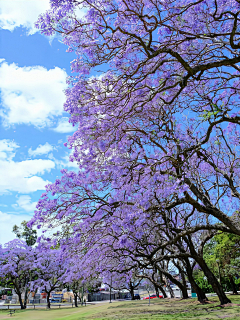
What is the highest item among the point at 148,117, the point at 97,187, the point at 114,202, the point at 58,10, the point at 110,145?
the point at 58,10

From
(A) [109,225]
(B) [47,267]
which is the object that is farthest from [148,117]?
(B) [47,267]

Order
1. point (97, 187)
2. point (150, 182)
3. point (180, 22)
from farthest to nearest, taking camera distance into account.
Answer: point (97, 187) < point (150, 182) < point (180, 22)

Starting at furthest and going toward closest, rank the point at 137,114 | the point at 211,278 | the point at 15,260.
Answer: the point at 15,260
the point at 211,278
the point at 137,114

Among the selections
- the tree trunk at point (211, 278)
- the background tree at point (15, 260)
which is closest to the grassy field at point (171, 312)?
the tree trunk at point (211, 278)

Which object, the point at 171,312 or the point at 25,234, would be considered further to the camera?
the point at 25,234

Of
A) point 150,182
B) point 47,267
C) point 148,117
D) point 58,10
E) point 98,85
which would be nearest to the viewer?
point 58,10

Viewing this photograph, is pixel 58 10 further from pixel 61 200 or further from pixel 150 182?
pixel 61 200

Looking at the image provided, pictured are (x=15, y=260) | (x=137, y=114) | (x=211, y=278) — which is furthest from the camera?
(x=15, y=260)

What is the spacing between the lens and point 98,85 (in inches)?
239

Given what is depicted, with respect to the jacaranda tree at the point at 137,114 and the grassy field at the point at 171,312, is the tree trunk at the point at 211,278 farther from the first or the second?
the jacaranda tree at the point at 137,114

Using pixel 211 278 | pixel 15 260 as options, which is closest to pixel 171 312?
pixel 211 278

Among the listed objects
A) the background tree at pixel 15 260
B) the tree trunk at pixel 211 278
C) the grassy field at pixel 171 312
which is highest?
the background tree at pixel 15 260

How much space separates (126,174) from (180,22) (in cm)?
399

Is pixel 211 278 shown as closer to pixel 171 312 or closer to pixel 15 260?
pixel 171 312
